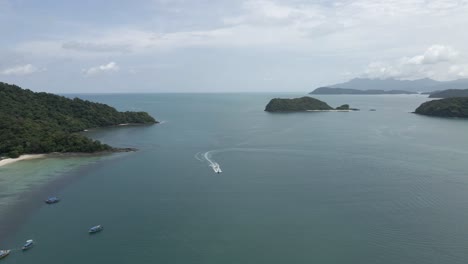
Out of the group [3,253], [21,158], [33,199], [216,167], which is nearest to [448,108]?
[216,167]

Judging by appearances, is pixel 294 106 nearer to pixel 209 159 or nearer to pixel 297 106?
pixel 297 106

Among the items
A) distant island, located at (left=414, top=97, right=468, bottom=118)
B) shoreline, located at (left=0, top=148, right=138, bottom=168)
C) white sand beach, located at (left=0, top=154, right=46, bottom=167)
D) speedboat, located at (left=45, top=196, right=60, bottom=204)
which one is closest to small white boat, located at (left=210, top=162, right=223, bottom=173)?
shoreline, located at (left=0, top=148, right=138, bottom=168)

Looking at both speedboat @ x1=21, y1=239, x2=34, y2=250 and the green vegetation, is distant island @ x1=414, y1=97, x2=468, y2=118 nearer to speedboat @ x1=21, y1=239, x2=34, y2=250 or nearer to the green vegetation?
the green vegetation

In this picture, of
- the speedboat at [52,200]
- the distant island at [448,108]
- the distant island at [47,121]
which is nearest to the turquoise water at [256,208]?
the speedboat at [52,200]

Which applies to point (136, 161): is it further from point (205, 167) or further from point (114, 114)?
point (114, 114)

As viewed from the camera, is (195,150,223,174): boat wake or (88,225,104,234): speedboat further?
(195,150,223,174): boat wake

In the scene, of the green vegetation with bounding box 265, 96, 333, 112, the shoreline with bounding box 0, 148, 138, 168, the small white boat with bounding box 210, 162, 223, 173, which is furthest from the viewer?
the green vegetation with bounding box 265, 96, 333, 112
